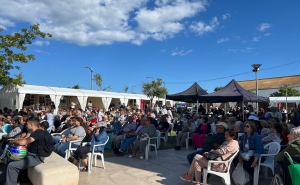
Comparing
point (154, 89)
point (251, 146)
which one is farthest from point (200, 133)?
point (154, 89)

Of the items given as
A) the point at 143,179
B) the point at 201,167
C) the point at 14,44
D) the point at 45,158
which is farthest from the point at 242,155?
the point at 14,44

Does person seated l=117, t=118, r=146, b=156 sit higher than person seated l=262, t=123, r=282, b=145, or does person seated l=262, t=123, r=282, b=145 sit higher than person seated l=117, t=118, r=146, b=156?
person seated l=262, t=123, r=282, b=145

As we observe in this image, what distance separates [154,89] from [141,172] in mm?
27629

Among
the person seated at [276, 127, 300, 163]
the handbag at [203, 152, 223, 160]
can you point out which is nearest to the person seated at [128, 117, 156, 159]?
the handbag at [203, 152, 223, 160]

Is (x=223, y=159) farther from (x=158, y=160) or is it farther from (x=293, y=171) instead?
(x=158, y=160)

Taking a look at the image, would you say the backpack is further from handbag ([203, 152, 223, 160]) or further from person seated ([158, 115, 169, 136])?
person seated ([158, 115, 169, 136])

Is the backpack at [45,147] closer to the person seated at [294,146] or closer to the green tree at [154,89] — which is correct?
the person seated at [294,146]

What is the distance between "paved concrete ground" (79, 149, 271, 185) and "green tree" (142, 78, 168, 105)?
2591cm

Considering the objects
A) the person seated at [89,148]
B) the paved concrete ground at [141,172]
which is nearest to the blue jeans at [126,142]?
the paved concrete ground at [141,172]

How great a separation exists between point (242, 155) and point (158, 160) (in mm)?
2415

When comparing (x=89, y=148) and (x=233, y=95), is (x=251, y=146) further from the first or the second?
(x=233, y=95)

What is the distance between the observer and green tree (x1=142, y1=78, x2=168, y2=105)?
32.2 m

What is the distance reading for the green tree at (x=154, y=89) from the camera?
32.2 m

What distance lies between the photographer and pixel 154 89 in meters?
32.4
